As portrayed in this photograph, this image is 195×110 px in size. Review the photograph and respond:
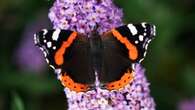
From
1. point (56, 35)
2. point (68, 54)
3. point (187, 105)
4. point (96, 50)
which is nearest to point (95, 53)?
point (96, 50)

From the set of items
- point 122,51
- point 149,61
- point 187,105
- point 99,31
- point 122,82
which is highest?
point 99,31

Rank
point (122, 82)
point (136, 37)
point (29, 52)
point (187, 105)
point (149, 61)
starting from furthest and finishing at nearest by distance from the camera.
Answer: point (29, 52) < point (149, 61) < point (187, 105) < point (136, 37) < point (122, 82)

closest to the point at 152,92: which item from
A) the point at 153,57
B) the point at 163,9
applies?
the point at 153,57

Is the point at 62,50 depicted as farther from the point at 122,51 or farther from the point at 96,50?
the point at 122,51

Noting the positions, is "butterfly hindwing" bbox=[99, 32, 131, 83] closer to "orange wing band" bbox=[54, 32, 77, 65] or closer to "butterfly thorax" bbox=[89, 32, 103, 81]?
"butterfly thorax" bbox=[89, 32, 103, 81]

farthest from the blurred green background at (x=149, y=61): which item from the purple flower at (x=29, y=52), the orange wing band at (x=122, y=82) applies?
the orange wing band at (x=122, y=82)

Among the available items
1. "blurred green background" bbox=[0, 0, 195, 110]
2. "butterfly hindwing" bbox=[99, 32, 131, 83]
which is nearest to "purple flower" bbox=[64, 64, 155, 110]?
"butterfly hindwing" bbox=[99, 32, 131, 83]

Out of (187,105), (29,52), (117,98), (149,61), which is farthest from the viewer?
(29,52)
